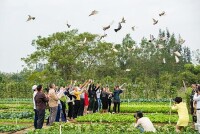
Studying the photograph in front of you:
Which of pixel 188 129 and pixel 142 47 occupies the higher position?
pixel 142 47

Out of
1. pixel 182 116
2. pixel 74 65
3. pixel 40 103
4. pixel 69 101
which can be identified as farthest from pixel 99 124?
pixel 74 65

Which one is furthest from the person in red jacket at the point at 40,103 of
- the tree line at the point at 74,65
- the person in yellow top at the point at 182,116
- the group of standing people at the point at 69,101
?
the tree line at the point at 74,65

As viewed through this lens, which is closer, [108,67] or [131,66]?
[108,67]

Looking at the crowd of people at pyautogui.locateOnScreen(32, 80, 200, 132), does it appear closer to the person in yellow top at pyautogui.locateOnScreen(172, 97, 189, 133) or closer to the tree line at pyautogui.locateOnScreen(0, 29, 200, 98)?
the person in yellow top at pyautogui.locateOnScreen(172, 97, 189, 133)

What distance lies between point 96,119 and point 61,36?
3303 cm

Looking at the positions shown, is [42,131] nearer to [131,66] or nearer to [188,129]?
[188,129]

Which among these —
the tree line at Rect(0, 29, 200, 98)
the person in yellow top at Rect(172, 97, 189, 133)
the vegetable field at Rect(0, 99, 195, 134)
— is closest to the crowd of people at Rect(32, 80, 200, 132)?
the person in yellow top at Rect(172, 97, 189, 133)

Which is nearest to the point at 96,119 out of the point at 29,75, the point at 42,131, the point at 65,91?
the point at 65,91

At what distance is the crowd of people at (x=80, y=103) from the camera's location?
42.4 feet

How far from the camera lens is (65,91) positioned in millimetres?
19062

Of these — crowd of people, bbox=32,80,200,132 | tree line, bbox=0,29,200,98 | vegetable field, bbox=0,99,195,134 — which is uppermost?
tree line, bbox=0,29,200,98

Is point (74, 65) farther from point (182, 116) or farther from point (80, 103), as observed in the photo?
point (182, 116)

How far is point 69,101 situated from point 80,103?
1.40m

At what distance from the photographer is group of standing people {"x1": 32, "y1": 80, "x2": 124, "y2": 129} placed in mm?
14758
